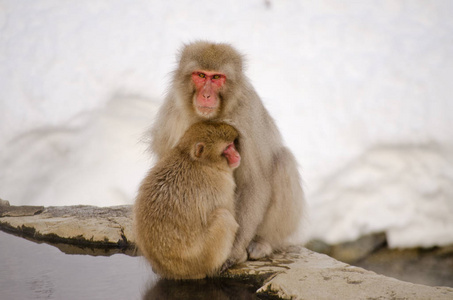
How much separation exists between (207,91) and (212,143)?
0.34 metres

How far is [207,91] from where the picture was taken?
2719 mm

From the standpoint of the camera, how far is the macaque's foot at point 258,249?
2.86m

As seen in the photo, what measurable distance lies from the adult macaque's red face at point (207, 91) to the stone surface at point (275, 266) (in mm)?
821

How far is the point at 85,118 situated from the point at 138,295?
2.85 m

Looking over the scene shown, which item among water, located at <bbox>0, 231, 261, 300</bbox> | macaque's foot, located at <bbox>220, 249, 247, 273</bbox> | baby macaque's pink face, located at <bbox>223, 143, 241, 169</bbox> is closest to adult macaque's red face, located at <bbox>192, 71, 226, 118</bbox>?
baby macaque's pink face, located at <bbox>223, 143, 241, 169</bbox>

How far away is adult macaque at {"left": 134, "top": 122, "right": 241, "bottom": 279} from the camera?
7.83ft

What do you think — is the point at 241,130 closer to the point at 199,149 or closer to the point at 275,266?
the point at 199,149

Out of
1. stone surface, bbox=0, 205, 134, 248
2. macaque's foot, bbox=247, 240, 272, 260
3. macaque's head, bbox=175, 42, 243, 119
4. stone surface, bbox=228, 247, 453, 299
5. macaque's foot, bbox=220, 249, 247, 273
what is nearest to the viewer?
stone surface, bbox=228, 247, 453, 299

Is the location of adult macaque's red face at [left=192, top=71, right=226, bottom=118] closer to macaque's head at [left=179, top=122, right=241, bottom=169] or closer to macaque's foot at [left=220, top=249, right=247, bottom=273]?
macaque's head at [left=179, top=122, right=241, bottom=169]

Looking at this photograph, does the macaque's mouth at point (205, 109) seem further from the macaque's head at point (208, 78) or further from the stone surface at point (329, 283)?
the stone surface at point (329, 283)

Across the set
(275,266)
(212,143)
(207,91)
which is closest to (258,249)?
(275,266)

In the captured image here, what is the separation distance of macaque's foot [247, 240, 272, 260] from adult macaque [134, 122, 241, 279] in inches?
13.8

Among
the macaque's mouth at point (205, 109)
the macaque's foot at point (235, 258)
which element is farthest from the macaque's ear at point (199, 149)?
the macaque's foot at point (235, 258)

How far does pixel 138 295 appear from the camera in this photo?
90.7 inches
